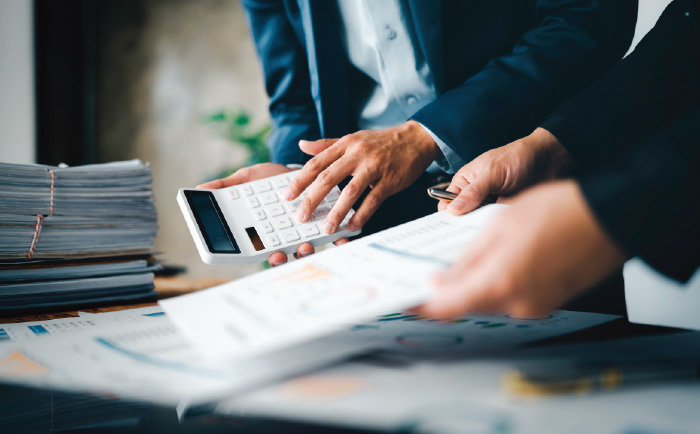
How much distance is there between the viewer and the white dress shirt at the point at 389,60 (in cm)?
73

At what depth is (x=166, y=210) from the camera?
2602 mm

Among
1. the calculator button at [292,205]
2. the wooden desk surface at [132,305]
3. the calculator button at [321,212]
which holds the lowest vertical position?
the wooden desk surface at [132,305]

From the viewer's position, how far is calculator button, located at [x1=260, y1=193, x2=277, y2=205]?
64 cm

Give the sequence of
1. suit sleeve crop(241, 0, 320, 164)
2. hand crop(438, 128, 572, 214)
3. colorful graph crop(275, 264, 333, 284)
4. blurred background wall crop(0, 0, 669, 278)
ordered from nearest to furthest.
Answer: colorful graph crop(275, 264, 333, 284) → hand crop(438, 128, 572, 214) → suit sleeve crop(241, 0, 320, 164) → blurred background wall crop(0, 0, 669, 278)

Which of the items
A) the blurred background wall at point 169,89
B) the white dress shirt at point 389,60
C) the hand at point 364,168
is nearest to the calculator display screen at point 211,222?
the hand at point 364,168

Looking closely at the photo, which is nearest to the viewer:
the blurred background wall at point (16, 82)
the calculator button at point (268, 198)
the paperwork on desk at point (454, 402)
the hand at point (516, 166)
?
the paperwork on desk at point (454, 402)

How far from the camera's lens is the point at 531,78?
653mm

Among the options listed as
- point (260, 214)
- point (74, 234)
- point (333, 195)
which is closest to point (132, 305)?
point (74, 234)

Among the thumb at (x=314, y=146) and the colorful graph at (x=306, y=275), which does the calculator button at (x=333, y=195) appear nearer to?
the thumb at (x=314, y=146)

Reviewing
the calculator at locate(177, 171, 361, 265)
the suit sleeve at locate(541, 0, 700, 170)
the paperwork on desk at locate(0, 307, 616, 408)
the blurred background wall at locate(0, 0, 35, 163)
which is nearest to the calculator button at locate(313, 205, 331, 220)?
the calculator at locate(177, 171, 361, 265)

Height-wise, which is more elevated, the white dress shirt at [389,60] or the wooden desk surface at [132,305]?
the white dress shirt at [389,60]

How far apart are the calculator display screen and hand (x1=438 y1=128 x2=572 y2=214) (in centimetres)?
30

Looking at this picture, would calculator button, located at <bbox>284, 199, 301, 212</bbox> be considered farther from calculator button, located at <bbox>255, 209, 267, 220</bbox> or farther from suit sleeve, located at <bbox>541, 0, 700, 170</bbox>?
suit sleeve, located at <bbox>541, 0, 700, 170</bbox>

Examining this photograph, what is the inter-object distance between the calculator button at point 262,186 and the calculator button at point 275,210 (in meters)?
0.04
